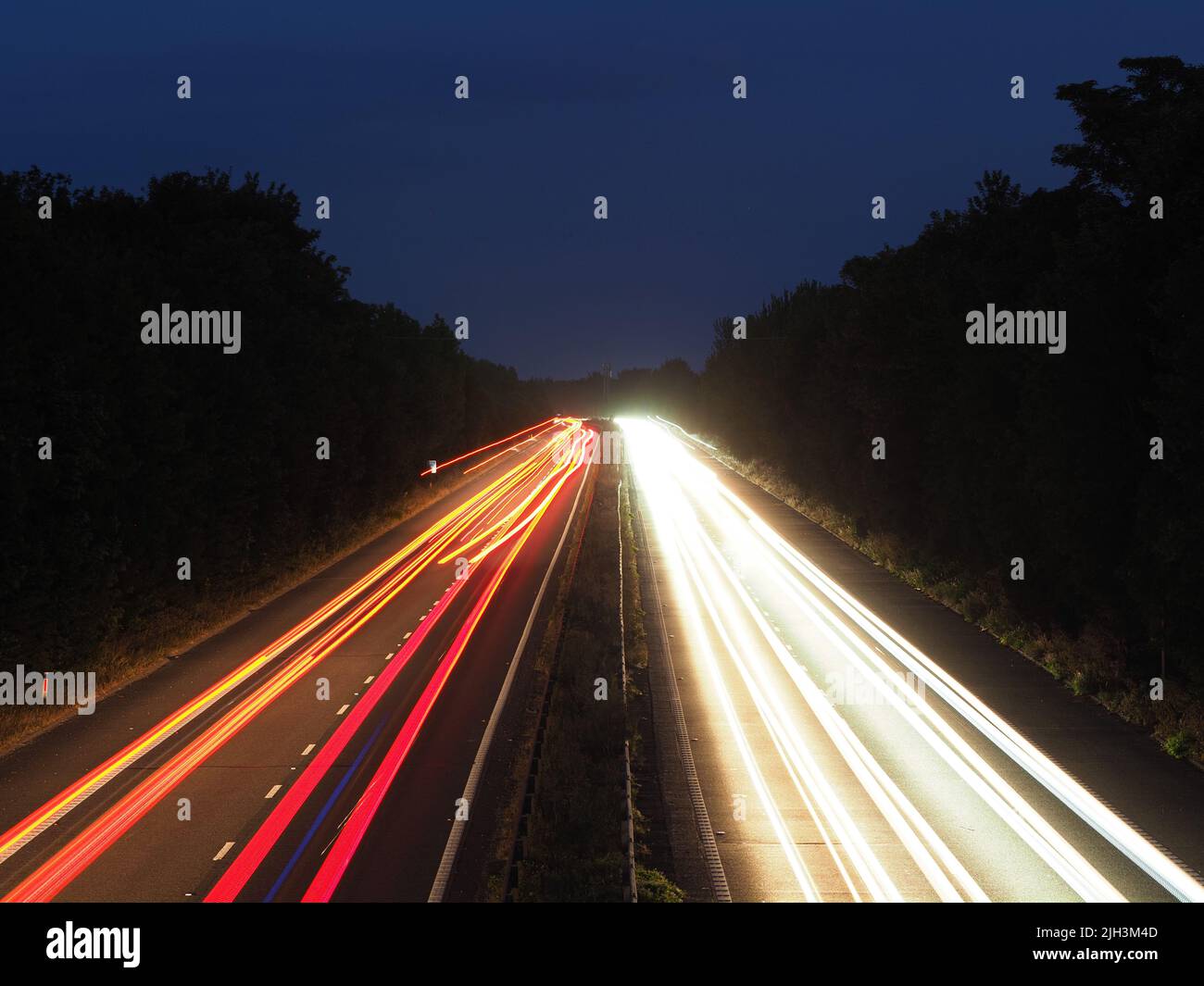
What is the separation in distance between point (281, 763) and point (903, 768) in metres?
8.52

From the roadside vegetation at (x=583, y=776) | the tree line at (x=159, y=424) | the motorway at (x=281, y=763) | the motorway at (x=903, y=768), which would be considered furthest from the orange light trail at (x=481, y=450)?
the motorway at (x=903, y=768)

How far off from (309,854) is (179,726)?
650cm

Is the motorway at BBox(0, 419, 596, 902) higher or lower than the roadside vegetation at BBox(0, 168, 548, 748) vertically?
lower

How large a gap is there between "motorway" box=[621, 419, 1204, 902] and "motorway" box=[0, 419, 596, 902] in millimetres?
3628

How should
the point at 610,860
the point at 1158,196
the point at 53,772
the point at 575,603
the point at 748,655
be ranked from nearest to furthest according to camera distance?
the point at 610,860
the point at 53,772
the point at 1158,196
the point at 748,655
the point at 575,603

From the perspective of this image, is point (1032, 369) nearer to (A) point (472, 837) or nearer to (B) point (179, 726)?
(A) point (472, 837)

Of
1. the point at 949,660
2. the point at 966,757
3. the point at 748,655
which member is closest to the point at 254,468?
the point at 748,655

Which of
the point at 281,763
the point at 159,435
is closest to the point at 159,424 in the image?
the point at 159,435

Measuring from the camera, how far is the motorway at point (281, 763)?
41.8 feet

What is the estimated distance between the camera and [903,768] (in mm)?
16375

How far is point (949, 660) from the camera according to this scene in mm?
22969

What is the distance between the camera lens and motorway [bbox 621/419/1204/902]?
12.5m

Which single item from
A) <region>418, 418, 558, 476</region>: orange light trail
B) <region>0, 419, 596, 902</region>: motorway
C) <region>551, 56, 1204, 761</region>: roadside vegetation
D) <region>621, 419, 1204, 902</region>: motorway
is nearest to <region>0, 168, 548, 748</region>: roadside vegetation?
<region>0, 419, 596, 902</region>: motorway

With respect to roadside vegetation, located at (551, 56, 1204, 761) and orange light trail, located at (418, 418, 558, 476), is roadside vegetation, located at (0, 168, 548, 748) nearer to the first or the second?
orange light trail, located at (418, 418, 558, 476)
